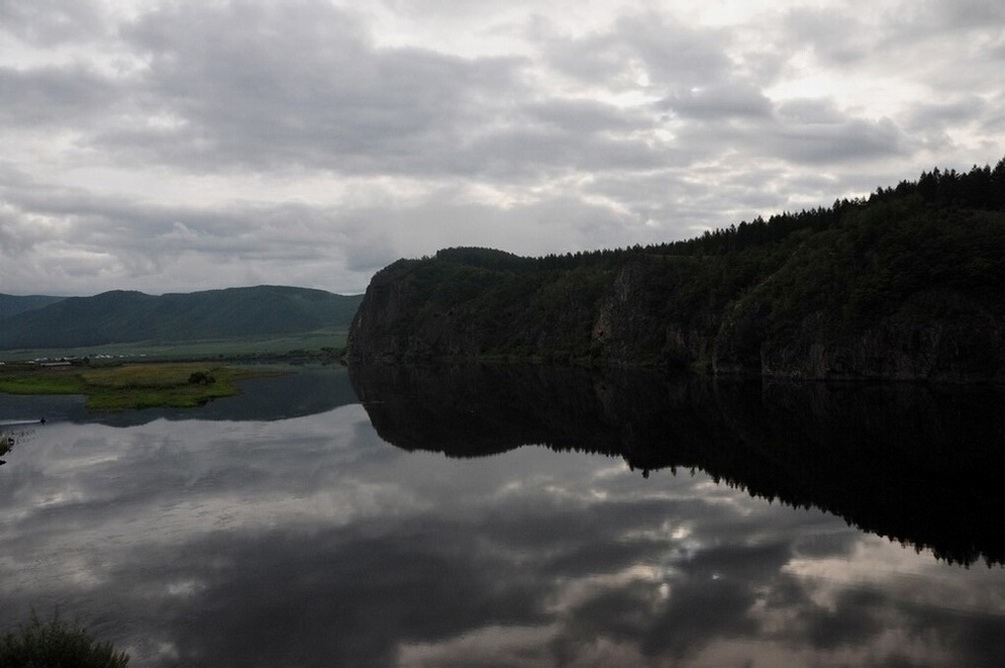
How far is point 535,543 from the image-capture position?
3000 cm

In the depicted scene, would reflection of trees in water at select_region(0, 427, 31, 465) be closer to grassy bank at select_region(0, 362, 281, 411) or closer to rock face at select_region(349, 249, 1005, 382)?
grassy bank at select_region(0, 362, 281, 411)

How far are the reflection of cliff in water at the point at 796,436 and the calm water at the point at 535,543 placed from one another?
29 cm

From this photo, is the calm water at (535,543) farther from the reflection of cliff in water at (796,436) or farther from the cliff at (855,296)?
the cliff at (855,296)

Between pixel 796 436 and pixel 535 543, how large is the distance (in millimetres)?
31002

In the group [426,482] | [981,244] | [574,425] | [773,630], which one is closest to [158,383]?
[574,425]

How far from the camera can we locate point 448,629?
21.2m

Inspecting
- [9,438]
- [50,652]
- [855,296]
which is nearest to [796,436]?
[50,652]

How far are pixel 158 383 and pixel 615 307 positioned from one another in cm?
10615

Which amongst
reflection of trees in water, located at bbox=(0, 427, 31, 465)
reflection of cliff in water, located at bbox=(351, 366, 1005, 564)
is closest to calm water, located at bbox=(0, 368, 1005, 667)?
reflection of cliff in water, located at bbox=(351, 366, 1005, 564)

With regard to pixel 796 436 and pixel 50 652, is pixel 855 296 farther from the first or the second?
pixel 50 652

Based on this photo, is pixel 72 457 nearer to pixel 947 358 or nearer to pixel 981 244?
pixel 947 358

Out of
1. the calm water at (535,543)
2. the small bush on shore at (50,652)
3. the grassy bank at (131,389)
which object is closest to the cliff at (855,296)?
the calm water at (535,543)

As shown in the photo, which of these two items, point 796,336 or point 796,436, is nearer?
point 796,436

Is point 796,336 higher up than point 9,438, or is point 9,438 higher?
point 796,336
